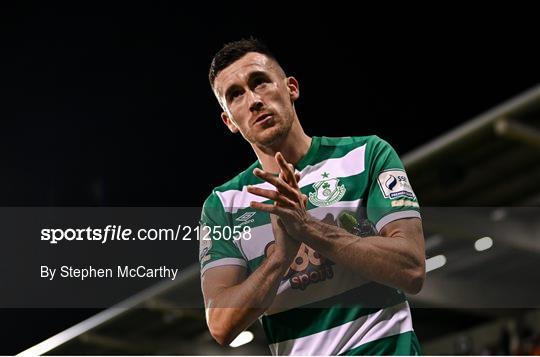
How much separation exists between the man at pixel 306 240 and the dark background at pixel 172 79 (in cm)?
137

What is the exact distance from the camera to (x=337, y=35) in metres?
4.52

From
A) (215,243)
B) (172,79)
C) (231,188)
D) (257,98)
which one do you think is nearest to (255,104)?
(257,98)

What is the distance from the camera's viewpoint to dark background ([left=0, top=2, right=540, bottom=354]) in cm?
413

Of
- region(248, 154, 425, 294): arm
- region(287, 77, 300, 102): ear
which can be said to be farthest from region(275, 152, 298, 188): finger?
region(287, 77, 300, 102): ear

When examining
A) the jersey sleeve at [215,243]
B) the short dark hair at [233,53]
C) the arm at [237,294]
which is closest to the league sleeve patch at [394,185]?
the arm at [237,294]

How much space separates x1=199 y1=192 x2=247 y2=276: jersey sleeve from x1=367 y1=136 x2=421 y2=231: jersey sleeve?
0.44m

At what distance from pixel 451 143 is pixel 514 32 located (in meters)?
0.73

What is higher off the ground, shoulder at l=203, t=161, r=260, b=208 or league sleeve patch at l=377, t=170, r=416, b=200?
shoulder at l=203, t=161, r=260, b=208

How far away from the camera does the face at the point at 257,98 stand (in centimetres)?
254

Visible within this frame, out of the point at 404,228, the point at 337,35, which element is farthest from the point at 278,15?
the point at 404,228

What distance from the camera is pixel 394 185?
7.66 ft

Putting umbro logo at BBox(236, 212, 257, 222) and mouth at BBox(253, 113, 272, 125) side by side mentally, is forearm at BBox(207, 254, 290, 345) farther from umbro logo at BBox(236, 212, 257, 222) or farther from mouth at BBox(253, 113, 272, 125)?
mouth at BBox(253, 113, 272, 125)

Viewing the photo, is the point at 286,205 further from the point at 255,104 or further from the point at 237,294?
the point at 255,104

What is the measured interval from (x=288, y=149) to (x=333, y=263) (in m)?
0.47
